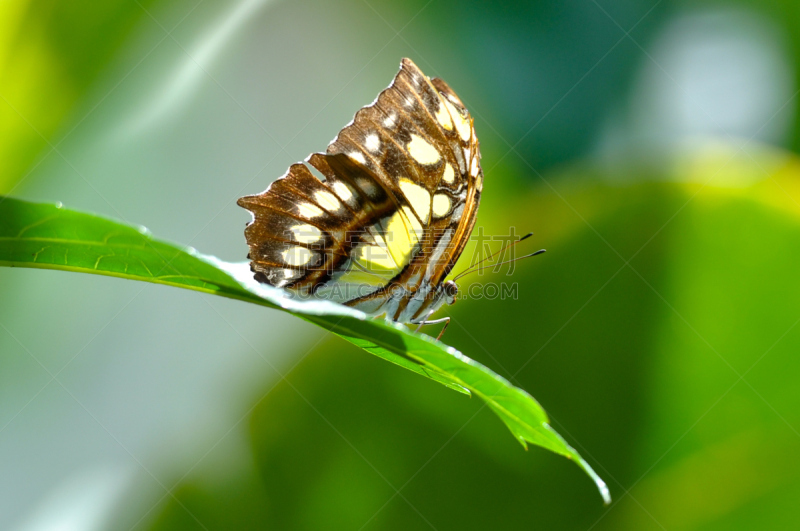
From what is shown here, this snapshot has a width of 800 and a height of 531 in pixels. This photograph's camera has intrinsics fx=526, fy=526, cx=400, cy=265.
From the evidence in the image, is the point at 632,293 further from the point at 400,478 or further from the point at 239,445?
the point at 239,445

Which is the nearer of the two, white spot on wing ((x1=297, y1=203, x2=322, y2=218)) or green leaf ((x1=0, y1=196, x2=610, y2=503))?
green leaf ((x1=0, y1=196, x2=610, y2=503))

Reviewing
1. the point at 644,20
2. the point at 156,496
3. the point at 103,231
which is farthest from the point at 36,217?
the point at 644,20

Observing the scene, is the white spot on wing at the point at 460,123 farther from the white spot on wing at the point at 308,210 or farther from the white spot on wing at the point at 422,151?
the white spot on wing at the point at 308,210

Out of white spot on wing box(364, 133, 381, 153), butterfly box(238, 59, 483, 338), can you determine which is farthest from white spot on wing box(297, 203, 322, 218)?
white spot on wing box(364, 133, 381, 153)

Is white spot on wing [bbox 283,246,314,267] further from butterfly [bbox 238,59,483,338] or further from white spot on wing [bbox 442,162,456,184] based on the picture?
white spot on wing [bbox 442,162,456,184]

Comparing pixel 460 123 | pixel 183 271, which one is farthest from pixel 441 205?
pixel 183 271
